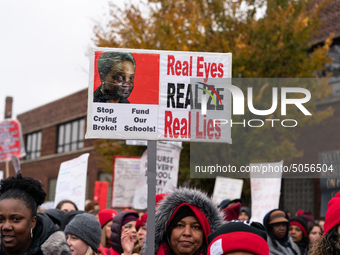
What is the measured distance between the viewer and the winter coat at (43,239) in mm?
2694

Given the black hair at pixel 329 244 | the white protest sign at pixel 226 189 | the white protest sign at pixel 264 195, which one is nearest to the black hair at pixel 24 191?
the black hair at pixel 329 244

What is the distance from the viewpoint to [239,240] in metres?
2.03

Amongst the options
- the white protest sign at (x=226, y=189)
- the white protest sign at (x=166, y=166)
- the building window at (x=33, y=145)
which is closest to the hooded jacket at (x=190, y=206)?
the white protest sign at (x=166, y=166)

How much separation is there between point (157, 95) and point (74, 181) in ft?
12.3

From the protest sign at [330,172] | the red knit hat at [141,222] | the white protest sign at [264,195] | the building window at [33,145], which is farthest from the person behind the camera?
the building window at [33,145]

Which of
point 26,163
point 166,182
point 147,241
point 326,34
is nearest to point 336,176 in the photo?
point 147,241

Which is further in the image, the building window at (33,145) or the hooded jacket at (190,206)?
the building window at (33,145)

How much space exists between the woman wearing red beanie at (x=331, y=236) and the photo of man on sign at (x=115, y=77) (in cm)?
177

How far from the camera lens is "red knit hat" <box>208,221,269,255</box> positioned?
202 cm

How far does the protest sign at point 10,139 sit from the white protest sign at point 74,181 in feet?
11.7

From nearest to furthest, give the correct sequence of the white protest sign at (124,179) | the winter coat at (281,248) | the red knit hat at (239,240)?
the red knit hat at (239,240), the winter coat at (281,248), the white protest sign at (124,179)

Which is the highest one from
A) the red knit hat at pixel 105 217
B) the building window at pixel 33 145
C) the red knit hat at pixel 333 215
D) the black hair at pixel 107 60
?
the building window at pixel 33 145

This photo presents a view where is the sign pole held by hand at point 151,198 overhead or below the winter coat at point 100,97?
below

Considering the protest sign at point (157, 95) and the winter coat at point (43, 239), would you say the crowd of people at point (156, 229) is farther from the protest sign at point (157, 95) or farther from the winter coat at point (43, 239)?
the protest sign at point (157, 95)
